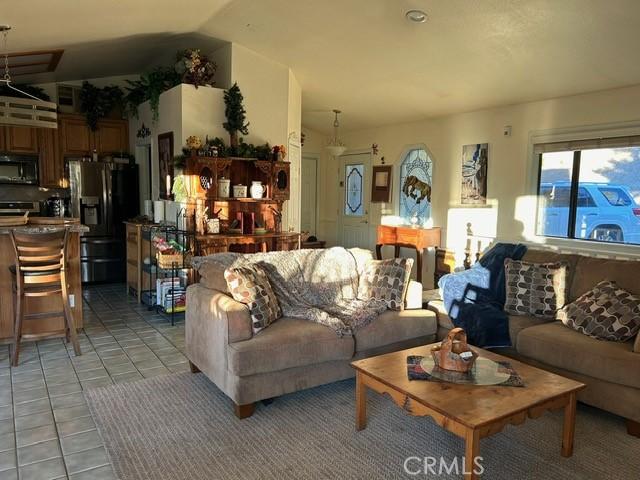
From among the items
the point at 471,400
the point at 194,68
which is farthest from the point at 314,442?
the point at 194,68

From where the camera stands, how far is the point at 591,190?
491 centimetres

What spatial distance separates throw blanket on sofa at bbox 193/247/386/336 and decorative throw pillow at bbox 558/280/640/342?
4.33ft

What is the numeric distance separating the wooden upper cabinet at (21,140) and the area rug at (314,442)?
447 centimetres

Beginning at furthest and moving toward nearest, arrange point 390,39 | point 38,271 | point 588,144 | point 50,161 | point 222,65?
1. point 50,161
2. point 222,65
3. point 588,144
4. point 390,39
5. point 38,271

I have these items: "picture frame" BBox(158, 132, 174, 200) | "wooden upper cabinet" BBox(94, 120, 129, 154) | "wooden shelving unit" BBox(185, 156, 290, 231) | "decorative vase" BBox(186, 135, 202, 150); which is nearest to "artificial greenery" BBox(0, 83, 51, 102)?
"wooden upper cabinet" BBox(94, 120, 129, 154)

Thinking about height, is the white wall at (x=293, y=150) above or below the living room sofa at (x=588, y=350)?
above

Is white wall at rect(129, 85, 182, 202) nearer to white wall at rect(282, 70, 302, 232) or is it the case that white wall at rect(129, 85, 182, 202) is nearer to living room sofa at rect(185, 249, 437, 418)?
white wall at rect(282, 70, 302, 232)

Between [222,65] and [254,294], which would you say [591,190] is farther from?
[222,65]

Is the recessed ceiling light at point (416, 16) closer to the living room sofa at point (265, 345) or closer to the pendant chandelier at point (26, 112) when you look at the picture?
the living room sofa at point (265, 345)

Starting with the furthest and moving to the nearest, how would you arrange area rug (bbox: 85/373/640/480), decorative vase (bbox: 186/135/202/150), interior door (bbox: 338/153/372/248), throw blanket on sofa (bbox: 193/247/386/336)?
1. interior door (bbox: 338/153/372/248)
2. decorative vase (bbox: 186/135/202/150)
3. throw blanket on sofa (bbox: 193/247/386/336)
4. area rug (bbox: 85/373/640/480)

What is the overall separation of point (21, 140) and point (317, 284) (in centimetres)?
492

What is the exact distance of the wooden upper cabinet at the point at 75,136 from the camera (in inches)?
255

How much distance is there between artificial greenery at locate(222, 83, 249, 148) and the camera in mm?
5289

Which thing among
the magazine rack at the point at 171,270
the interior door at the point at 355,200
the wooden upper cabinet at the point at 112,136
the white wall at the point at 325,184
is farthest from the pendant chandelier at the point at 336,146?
the magazine rack at the point at 171,270
